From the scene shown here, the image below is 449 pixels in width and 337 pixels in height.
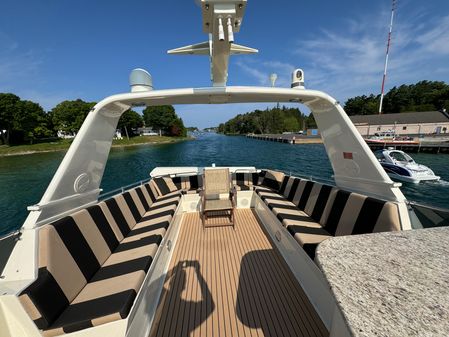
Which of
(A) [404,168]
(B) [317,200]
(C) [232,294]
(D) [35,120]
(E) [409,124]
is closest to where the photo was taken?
(C) [232,294]

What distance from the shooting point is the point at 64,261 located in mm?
1947

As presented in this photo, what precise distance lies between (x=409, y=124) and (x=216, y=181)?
5017 centimetres

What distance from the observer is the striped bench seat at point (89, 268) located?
159 cm

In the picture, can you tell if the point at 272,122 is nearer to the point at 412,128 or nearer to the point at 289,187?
the point at 412,128

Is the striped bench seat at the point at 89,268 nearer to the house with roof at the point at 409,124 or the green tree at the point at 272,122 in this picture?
the house with roof at the point at 409,124

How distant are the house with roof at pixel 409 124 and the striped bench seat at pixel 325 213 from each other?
151 ft

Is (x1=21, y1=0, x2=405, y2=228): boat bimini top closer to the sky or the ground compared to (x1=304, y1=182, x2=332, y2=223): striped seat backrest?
closer to the sky

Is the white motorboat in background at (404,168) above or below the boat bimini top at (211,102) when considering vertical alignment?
below

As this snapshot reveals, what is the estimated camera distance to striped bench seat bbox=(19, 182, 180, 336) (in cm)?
159

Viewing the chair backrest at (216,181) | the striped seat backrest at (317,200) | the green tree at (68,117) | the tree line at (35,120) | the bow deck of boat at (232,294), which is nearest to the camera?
the bow deck of boat at (232,294)

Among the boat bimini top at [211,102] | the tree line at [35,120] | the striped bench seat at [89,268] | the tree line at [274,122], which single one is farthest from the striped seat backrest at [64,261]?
the tree line at [274,122]

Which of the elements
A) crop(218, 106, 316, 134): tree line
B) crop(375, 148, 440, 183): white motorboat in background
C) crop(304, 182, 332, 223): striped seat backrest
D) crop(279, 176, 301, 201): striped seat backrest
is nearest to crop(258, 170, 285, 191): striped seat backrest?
crop(279, 176, 301, 201): striped seat backrest

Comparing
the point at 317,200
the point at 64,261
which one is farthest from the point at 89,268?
the point at 317,200

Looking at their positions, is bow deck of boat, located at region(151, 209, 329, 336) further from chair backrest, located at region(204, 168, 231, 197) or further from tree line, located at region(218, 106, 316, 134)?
tree line, located at region(218, 106, 316, 134)
